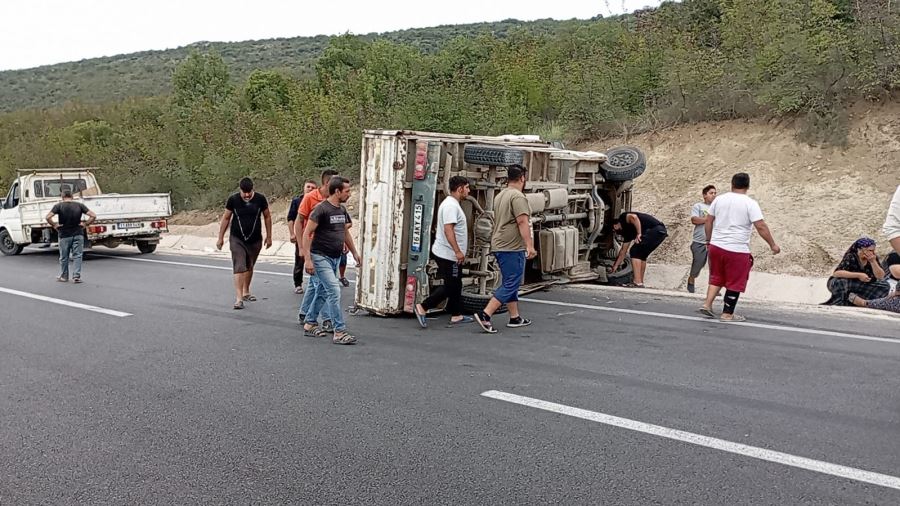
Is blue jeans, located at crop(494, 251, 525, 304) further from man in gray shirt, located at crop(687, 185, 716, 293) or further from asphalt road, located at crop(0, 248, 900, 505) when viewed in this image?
man in gray shirt, located at crop(687, 185, 716, 293)

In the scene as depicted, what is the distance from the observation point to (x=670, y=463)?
4.62 m

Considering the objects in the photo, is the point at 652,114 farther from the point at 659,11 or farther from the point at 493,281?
the point at 493,281

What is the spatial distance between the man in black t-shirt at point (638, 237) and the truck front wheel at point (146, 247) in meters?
12.6

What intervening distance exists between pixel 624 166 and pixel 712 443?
782 centimetres

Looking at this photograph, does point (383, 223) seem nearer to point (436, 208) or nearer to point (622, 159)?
point (436, 208)

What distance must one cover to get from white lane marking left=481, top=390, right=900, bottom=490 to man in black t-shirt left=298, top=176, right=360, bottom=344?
2493 mm

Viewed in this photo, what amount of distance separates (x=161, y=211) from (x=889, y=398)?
1692 centimetres

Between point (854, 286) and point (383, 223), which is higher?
point (383, 223)

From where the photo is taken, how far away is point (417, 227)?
29.9 ft

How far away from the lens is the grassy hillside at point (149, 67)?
68.2 meters

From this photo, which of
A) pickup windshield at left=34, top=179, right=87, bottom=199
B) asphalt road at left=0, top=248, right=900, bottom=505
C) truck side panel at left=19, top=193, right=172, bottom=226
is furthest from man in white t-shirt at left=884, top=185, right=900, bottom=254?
pickup windshield at left=34, top=179, right=87, bottom=199

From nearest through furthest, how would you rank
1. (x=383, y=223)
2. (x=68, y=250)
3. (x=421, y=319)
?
(x=421, y=319) < (x=383, y=223) < (x=68, y=250)

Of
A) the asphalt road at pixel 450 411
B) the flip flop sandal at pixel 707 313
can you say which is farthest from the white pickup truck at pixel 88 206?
the flip flop sandal at pixel 707 313

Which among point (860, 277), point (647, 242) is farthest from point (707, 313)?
point (647, 242)
